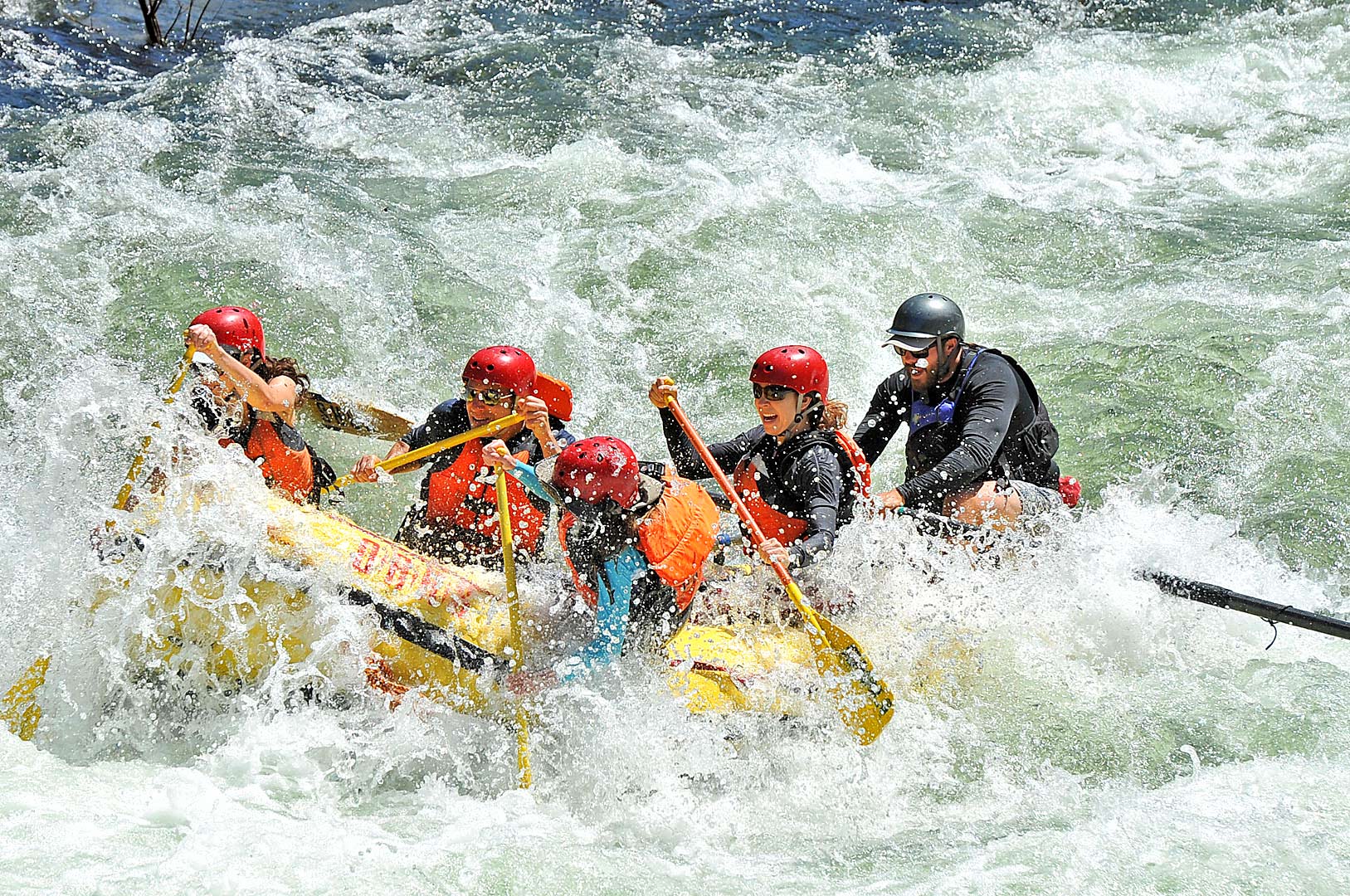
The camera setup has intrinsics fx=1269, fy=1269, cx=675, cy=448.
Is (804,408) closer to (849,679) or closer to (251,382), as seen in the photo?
(849,679)

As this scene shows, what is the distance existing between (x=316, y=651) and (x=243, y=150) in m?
6.79

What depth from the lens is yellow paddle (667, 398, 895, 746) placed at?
472 centimetres

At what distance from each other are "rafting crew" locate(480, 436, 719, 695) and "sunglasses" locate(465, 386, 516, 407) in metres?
0.51

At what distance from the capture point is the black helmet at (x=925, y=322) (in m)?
5.53

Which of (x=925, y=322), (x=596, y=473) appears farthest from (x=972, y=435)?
(x=596, y=473)

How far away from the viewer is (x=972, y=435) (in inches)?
214

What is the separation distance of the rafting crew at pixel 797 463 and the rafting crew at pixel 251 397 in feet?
5.17

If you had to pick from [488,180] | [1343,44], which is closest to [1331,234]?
[1343,44]

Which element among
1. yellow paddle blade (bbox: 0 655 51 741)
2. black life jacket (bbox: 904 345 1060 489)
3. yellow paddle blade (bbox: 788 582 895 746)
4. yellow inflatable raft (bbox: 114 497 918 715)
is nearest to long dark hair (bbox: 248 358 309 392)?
yellow inflatable raft (bbox: 114 497 918 715)

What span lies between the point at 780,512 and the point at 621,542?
1011 millimetres

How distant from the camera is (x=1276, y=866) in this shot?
4273 millimetres

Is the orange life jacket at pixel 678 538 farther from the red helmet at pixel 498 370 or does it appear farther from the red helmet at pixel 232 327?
the red helmet at pixel 232 327

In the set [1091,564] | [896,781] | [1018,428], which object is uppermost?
[1018,428]

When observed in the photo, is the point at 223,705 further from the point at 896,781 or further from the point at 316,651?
the point at 896,781
